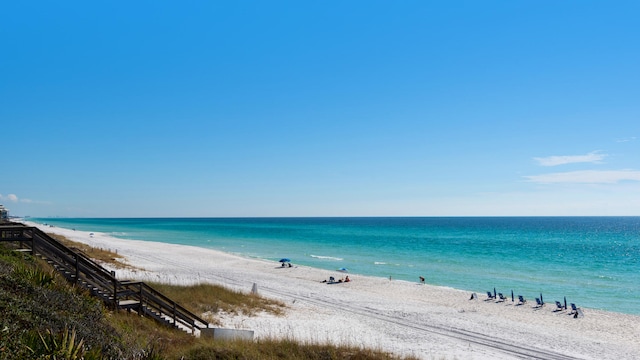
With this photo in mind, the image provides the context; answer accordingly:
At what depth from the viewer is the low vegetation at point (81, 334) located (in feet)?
21.4

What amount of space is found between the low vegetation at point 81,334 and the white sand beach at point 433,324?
2.12m

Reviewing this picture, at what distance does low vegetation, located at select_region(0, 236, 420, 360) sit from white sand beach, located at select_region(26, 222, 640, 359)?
212cm

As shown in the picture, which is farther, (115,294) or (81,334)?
(115,294)

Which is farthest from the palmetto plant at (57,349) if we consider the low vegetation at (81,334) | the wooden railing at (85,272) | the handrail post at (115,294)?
the wooden railing at (85,272)

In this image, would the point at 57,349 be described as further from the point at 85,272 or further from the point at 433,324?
the point at 433,324

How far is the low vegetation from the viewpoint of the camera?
652 cm

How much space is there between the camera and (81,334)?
7.90m

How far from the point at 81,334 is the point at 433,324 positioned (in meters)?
16.9

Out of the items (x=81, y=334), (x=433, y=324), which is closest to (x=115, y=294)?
(x=81, y=334)

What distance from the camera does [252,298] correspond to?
73.4ft

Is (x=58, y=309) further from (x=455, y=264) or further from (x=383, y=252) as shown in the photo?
(x=383, y=252)

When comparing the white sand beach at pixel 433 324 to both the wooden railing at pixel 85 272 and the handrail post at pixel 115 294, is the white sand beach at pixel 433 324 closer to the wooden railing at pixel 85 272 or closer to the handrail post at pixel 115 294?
the wooden railing at pixel 85 272

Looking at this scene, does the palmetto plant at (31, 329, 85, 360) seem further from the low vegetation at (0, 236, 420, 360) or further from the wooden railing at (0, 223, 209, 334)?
the wooden railing at (0, 223, 209, 334)

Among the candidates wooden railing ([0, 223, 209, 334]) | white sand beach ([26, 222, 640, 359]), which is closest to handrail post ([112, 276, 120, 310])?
wooden railing ([0, 223, 209, 334])
